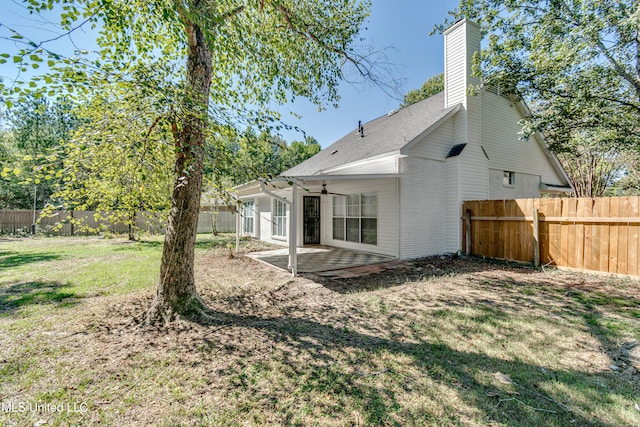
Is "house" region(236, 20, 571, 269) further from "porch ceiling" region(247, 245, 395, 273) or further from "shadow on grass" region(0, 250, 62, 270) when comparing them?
"shadow on grass" region(0, 250, 62, 270)

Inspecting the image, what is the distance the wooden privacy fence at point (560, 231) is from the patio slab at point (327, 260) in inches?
123

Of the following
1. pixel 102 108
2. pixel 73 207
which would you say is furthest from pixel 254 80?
pixel 73 207

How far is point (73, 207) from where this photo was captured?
12.4ft

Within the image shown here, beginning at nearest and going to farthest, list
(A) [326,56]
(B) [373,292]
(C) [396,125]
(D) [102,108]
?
1. (D) [102,108]
2. (B) [373,292]
3. (A) [326,56]
4. (C) [396,125]

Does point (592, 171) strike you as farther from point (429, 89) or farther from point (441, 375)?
point (441, 375)

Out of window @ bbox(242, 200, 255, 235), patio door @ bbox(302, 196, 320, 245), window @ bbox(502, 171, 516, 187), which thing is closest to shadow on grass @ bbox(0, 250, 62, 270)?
window @ bbox(242, 200, 255, 235)

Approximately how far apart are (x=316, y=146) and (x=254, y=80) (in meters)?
27.6

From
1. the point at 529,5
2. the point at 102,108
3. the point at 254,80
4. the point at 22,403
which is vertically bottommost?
the point at 22,403

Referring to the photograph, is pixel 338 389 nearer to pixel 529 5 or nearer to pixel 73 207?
pixel 73 207

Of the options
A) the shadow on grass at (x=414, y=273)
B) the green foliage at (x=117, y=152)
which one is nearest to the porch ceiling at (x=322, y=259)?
the shadow on grass at (x=414, y=273)

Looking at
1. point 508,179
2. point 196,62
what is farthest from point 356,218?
point 196,62

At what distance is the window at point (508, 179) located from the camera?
1073cm

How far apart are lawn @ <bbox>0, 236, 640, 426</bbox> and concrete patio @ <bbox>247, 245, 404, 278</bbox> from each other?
147 centimetres

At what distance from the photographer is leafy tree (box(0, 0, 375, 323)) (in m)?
2.90
